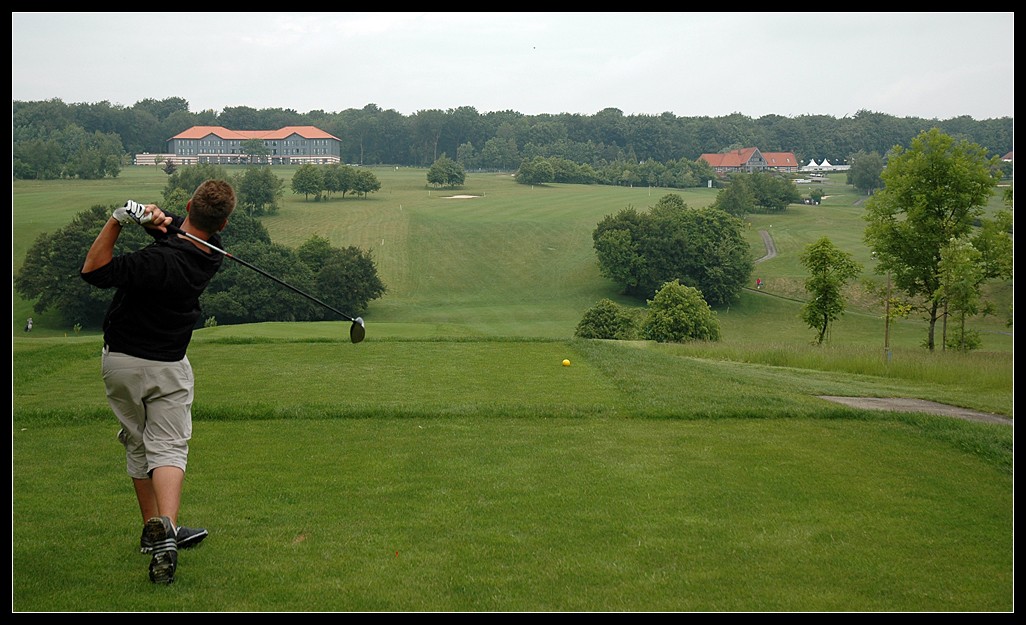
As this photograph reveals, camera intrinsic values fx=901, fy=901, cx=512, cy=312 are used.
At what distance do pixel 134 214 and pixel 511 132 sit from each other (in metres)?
155

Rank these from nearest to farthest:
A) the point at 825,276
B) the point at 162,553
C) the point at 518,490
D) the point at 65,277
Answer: the point at 162,553 → the point at 518,490 → the point at 825,276 → the point at 65,277

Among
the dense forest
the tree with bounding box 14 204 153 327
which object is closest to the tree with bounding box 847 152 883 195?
the dense forest

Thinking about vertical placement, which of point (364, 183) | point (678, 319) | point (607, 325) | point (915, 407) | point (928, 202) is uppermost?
point (364, 183)

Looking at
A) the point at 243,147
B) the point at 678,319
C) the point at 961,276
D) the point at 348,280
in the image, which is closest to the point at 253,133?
the point at 243,147

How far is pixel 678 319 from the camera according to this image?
48281 millimetres

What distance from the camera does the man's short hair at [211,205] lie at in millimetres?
5695

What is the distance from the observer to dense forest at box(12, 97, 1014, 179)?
464 feet

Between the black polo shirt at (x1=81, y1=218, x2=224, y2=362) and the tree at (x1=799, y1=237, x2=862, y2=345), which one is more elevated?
the black polo shirt at (x1=81, y1=218, x2=224, y2=362)

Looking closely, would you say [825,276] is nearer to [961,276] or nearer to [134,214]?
[961,276]

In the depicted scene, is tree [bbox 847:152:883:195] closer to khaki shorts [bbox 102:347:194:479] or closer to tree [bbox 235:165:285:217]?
tree [bbox 235:165:285:217]

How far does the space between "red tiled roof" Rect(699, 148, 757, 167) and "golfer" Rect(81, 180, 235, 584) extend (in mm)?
146260

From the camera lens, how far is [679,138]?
158500mm

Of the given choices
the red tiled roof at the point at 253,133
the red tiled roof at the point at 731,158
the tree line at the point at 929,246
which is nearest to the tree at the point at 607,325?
the tree line at the point at 929,246
